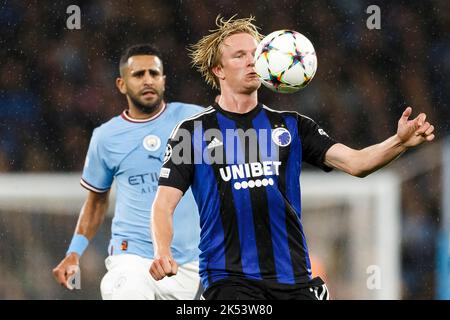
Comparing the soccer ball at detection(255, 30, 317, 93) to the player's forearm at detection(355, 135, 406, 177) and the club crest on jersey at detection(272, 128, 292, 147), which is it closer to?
the club crest on jersey at detection(272, 128, 292, 147)

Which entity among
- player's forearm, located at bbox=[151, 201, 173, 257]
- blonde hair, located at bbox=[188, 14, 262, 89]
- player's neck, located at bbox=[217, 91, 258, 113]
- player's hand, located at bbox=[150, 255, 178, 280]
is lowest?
player's hand, located at bbox=[150, 255, 178, 280]

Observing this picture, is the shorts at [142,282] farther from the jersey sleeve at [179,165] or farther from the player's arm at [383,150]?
the player's arm at [383,150]

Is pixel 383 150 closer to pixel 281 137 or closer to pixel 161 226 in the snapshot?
pixel 281 137

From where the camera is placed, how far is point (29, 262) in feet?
28.9

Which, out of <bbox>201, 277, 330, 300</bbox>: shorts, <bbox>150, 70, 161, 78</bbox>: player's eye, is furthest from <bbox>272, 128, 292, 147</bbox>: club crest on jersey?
<bbox>150, 70, 161, 78</bbox>: player's eye

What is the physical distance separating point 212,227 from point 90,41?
270 inches

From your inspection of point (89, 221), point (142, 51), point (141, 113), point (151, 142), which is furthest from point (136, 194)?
point (142, 51)

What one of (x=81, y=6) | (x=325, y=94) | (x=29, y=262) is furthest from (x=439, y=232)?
(x=81, y=6)

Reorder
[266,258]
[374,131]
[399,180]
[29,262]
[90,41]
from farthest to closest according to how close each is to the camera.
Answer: [90,41] < [374,131] < [399,180] < [29,262] < [266,258]

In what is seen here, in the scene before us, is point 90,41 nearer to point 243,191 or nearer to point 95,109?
point 95,109

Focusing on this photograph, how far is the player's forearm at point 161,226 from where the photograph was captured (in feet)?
15.0

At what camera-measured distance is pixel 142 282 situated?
234 inches

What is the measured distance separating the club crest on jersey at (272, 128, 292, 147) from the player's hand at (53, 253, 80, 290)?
78.7 inches

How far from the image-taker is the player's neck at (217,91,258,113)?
4871 millimetres
